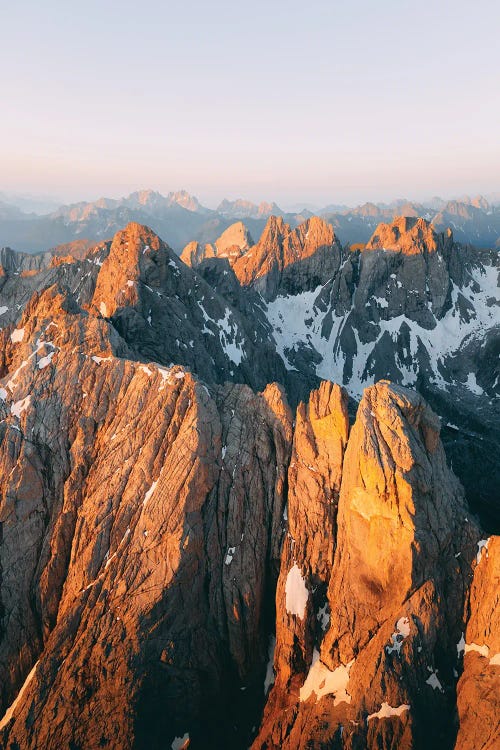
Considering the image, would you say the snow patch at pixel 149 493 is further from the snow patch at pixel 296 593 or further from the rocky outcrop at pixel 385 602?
the rocky outcrop at pixel 385 602

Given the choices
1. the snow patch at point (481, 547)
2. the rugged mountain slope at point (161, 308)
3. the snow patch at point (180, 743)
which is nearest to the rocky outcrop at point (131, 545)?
the snow patch at point (180, 743)

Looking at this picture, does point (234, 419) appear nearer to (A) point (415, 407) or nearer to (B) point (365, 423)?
(B) point (365, 423)

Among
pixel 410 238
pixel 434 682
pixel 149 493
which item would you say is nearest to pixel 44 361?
pixel 149 493

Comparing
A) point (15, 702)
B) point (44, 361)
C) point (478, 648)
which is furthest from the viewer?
point (44, 361)

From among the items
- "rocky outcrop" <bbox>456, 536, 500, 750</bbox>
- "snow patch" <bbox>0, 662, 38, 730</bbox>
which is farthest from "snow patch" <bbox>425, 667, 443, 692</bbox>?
"snow patch" <bbox>0, 662, 38, 730</bbox>

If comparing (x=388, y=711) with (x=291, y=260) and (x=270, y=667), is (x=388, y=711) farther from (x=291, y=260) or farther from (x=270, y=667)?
(x=291, y=260)

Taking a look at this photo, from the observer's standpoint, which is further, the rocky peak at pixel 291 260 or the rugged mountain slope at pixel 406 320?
the rocky peak at pixel 291 260

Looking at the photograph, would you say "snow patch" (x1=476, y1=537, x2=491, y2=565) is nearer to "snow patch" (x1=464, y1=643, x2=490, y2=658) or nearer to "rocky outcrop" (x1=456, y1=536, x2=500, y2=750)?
"rocky outcrop" (x1=456, y1=536, x2=500, y2=750)

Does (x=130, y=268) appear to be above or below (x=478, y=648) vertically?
above
